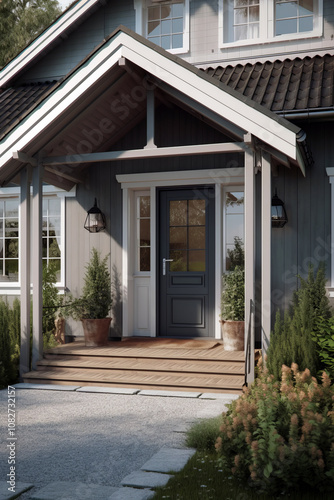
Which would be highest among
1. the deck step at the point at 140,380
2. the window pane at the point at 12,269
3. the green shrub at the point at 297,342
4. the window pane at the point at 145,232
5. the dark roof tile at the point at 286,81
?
the dark roof tile at the point at 286,81

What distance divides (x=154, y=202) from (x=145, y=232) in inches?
21.7

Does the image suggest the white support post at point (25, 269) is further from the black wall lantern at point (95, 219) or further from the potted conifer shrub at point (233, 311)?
the potted conifer shrub at point (233, 311)

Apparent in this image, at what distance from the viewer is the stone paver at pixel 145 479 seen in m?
3.88

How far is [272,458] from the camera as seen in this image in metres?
3.68

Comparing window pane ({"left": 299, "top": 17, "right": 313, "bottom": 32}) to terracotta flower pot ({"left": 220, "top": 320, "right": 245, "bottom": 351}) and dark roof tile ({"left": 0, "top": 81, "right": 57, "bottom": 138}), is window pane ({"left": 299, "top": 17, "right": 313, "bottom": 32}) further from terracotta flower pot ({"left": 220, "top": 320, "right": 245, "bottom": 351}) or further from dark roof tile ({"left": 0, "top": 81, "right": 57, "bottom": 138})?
terracotta flower pot ({"left": 220, "top": 320, "right": 245, "bottom": 351})

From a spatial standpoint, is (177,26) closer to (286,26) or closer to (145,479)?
(286,26)

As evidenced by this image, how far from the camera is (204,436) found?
4.73 meters

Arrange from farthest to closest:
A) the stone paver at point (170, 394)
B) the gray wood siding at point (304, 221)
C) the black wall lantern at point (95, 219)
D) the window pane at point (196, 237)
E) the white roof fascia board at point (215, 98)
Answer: the black wall lantern at point (95, 219) < the window pane at point (196, 237) < the gray wood siding at point (304, 221) < the stone paver at point (170, 394) < the white roof fascia board at point (215, 98)

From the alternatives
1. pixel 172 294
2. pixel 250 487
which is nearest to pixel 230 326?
pixel 172 294

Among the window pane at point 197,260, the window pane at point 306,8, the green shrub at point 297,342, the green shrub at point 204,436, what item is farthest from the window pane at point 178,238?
the green shrub at point 204,436

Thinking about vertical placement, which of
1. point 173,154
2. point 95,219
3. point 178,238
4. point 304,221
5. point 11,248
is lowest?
point 11,248

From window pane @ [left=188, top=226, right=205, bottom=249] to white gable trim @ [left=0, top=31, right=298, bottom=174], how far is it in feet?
8.94

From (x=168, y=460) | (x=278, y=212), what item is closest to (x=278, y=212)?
(x=278, y=212)

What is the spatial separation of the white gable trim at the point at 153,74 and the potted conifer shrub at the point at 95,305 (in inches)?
93.1
